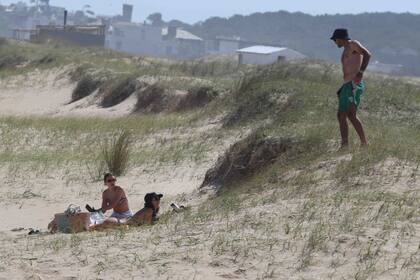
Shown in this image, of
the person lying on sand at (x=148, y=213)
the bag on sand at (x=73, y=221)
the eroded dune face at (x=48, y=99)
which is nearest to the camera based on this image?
the bag on sand at (x=73, y=221)

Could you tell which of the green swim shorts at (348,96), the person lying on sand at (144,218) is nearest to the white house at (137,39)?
the green swim shorts at (348,96)

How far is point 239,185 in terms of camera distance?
9.52 metres

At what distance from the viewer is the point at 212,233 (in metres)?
6.55

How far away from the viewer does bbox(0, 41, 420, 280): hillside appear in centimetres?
581

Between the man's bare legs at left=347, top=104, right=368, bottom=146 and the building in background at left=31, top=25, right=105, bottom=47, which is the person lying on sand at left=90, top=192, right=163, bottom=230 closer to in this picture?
the man's bare legs at left=347, top=104, right=368, bottom=146

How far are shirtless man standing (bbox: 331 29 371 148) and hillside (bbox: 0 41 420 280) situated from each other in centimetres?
29

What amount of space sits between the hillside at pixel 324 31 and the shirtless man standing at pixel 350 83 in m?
83.1

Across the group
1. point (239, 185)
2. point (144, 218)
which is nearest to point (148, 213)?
point (144, 218)

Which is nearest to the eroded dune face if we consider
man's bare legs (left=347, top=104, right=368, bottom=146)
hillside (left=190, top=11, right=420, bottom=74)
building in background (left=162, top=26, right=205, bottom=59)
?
man's bare legs (left=347, top=104, right=368, bottom=146)

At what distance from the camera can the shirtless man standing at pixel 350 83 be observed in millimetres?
9141

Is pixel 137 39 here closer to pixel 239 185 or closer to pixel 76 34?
pixel 76 34

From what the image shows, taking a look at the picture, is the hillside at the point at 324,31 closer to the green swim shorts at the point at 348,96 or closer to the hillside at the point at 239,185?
the hillside at the point at 239,185

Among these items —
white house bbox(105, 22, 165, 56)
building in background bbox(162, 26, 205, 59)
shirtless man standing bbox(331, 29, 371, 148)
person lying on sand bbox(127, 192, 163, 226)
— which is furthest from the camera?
white house bbox(105, 22, 165, 56)

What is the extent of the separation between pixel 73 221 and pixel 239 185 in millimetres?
2159
